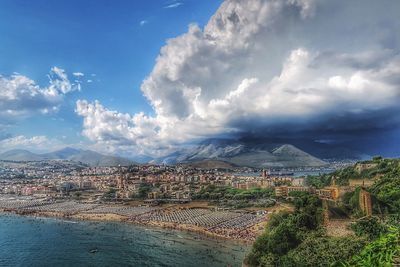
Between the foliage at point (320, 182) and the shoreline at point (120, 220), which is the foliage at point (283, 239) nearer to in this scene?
the shoreline at point (120, 220)

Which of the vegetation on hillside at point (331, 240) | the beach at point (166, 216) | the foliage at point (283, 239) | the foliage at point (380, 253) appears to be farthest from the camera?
the beach at point (166, 216)

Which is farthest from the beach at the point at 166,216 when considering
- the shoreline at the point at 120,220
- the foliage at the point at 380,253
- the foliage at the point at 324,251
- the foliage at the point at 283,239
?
the foliage at the point at 380,253

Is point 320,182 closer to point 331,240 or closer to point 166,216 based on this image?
point 166,216

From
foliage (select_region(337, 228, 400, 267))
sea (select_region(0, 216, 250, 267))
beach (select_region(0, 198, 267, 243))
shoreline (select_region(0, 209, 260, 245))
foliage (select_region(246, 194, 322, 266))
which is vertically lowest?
sea (select_region(0, 216, 250, 267))

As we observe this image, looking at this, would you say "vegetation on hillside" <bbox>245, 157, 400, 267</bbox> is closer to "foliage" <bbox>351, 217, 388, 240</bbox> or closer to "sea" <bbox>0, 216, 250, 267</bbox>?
"foliage" <bbox>351, 217, 388, 240</bbox>

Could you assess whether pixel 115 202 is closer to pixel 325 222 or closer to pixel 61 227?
pixel 61 227

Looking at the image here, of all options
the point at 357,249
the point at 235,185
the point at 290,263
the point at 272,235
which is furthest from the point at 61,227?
the point at 235,185

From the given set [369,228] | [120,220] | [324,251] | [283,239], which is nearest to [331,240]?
[324,251]

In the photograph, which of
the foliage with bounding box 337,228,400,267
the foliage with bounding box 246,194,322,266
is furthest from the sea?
the foliage with bounding box 337,228,400,267
